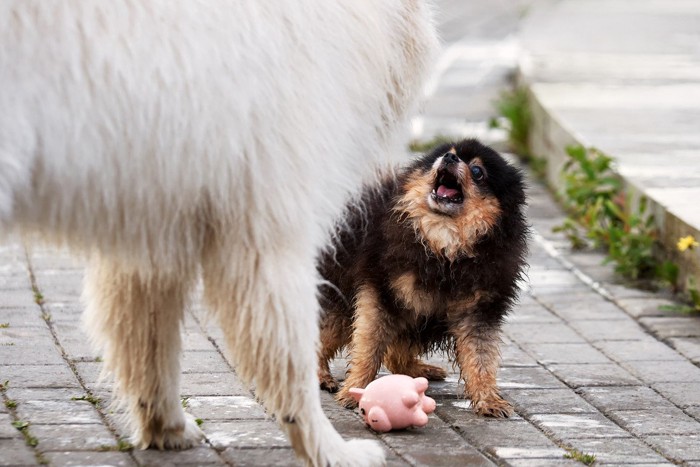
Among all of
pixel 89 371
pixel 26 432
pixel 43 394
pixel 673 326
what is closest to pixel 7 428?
pixel 26 432

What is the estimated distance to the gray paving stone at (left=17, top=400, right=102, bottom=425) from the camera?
4.09 metres

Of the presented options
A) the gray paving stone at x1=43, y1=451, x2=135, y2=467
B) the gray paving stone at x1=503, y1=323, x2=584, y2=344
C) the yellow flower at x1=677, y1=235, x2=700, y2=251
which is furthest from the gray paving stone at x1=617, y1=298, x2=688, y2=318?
the gray paving stone at x1=43, y1=451, x2=135, y2=467

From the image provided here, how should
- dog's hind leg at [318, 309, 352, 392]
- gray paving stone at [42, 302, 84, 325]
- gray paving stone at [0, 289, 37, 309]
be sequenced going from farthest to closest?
1. gray paving stone at [0, 289, 37, 309]
2. gray paving stone at [42, 302, 84, 325]
3. dog's hind leg at [318, 309, 352, 392]

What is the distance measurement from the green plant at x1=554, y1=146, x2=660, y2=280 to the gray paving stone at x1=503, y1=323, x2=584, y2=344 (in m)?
0.88

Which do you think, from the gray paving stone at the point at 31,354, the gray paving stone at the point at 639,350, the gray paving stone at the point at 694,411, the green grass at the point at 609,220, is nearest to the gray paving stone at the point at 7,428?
the gray paving stone at the point at 31,354

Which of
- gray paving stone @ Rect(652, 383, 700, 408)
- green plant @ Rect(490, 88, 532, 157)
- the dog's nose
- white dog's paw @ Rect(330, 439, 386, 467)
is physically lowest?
green plant @ Rect(490, 88, 532, 157)

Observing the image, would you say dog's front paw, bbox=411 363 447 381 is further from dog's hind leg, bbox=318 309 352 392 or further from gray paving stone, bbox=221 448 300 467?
gray paving stone, bbox=221 448 300 467

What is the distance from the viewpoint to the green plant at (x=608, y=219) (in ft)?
20.9

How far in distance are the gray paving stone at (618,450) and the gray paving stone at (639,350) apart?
1024mm

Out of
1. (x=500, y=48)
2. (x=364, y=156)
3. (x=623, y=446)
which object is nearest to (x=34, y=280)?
(x=364, y=156)

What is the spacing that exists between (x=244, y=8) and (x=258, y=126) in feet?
1.05

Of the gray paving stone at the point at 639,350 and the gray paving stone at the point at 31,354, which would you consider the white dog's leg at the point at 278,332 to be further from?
the gray paving stone at the point at 639,350

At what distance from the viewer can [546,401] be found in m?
4.55

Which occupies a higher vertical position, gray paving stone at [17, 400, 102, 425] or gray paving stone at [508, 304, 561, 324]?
gray paving stone at [17, 400, 102, 425]
